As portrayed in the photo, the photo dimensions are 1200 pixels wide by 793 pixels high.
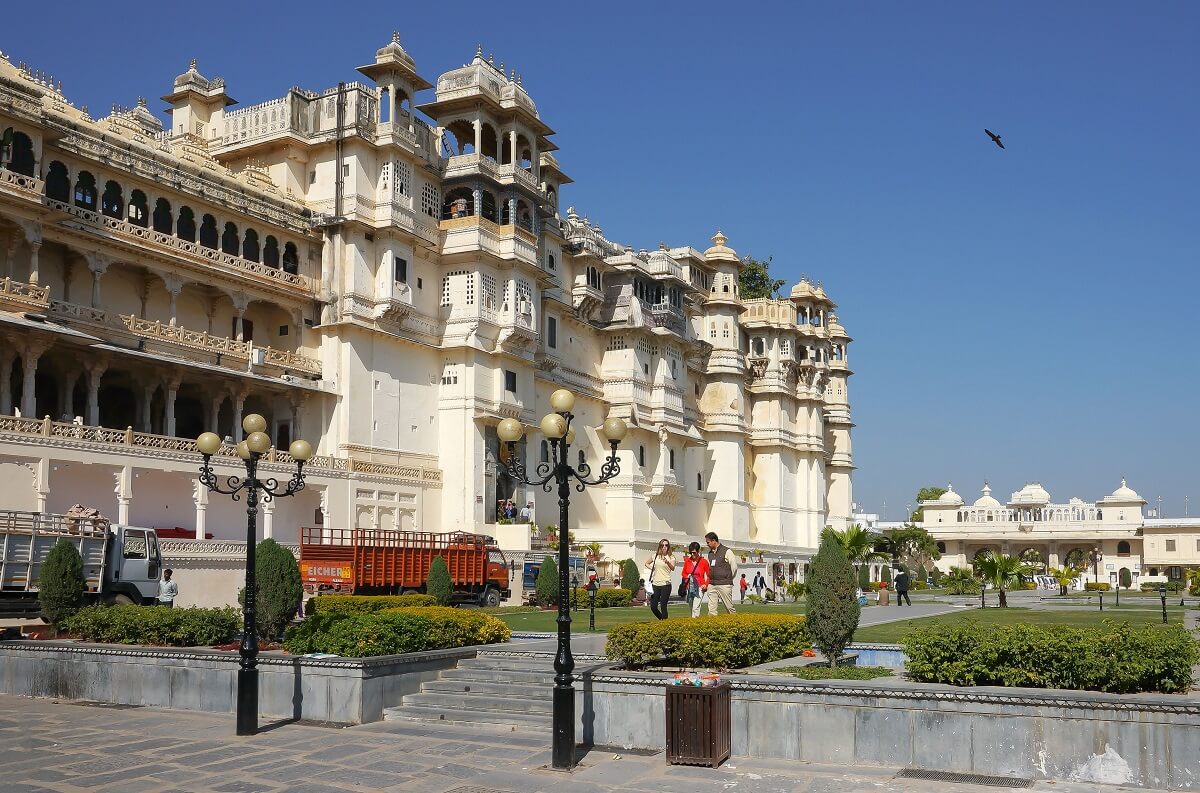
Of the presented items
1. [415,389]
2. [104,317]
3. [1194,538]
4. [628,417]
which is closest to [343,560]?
[104,317]

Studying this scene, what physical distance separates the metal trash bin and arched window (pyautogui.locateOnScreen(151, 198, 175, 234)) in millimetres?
33708

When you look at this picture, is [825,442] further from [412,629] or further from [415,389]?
[412,629]

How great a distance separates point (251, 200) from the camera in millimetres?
44906

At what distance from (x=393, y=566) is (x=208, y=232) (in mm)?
16484

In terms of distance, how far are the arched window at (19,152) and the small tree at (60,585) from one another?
1691 centimetres

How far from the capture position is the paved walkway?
12.6 metres

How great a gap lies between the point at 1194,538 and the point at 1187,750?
93927 mm

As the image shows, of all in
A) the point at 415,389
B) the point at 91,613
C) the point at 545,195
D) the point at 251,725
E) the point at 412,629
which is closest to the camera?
the point at 251,725

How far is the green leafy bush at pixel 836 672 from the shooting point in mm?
15531

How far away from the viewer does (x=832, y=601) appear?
16438mm

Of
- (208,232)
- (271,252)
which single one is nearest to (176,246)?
(208,232)

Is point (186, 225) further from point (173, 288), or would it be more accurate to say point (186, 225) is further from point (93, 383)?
point (93, 383)

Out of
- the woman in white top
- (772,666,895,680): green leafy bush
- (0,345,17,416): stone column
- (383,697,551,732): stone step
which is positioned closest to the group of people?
the woman in white top

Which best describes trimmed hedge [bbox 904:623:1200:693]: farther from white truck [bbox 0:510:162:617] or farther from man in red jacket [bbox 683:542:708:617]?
white truck [bbox 0:510:162:617]
